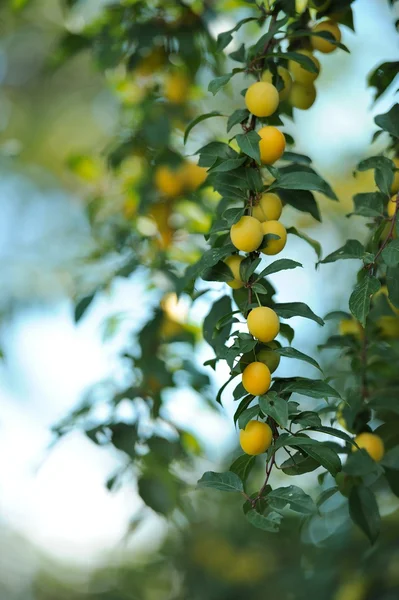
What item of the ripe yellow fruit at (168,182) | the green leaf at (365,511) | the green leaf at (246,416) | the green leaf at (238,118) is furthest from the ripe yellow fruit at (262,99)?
the ripe yellow fruit at (168,182)

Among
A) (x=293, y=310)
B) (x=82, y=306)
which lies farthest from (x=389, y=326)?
(x=82, y=306)

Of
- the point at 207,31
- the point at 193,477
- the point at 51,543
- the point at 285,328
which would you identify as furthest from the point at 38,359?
the point at 285,328

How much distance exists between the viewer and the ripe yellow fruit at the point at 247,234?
0.50 meters

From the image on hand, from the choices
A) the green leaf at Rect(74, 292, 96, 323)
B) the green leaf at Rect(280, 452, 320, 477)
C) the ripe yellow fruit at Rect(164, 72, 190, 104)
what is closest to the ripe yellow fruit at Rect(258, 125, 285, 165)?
the green leaf at Rect(280, 452, 320, 477)

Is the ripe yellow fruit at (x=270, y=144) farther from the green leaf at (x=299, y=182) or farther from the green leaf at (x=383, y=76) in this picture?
the green leaf at (x=383, y=76)

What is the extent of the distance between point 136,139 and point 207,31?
0.18m

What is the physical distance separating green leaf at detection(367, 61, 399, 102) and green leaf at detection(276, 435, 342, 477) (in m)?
0.35

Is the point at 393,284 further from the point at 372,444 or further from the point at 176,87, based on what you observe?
the point at 176,87

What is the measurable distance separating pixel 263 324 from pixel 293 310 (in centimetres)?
5

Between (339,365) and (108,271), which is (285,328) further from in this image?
(339,365)

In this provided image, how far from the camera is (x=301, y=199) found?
609 millimetres

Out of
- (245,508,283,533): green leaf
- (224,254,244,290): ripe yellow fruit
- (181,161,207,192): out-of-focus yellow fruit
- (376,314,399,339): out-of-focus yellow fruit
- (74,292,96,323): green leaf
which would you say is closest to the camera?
(245,508,283,533): green leaf

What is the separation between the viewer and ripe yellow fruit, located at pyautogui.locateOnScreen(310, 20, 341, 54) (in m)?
0.63

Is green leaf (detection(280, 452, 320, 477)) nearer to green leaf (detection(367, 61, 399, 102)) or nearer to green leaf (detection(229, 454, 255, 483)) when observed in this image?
green leaf (detection(229, 454, 255, 483))
